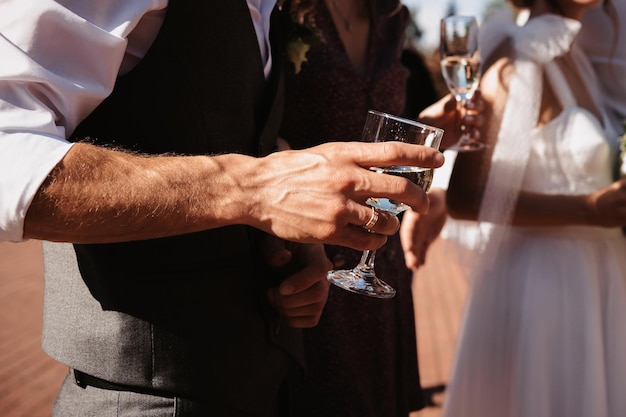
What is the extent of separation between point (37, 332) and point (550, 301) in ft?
18.3

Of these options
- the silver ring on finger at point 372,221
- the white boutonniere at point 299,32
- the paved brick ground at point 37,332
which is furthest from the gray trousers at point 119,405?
the paved brick ground at point 37,332

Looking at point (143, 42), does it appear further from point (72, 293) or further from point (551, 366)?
point (551, 366)

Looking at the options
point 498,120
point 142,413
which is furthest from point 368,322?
point 142,413

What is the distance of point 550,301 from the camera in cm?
268

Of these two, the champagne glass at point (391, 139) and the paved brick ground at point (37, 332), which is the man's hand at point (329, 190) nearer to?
the champagne glass at point (391, 139)

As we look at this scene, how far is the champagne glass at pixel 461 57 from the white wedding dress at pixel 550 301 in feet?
1.00

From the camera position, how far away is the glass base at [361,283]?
1428mm

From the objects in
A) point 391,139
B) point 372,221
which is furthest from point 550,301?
point 372,221

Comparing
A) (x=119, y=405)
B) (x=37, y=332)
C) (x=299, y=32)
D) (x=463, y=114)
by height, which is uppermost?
(x=299, y=32)

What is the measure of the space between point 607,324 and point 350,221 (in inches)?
73.8

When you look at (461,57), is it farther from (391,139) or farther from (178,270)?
(178,270)

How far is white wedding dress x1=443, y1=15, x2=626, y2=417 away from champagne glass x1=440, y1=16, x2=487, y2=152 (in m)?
0.31

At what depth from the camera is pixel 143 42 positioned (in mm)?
1371

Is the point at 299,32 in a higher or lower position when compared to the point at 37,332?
higher
